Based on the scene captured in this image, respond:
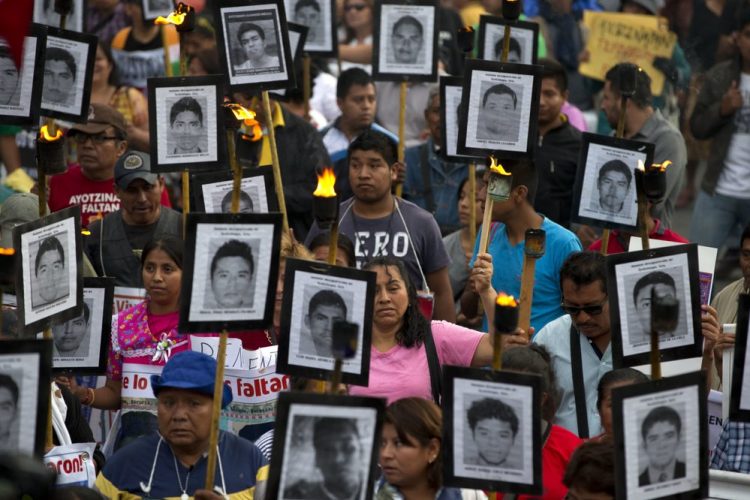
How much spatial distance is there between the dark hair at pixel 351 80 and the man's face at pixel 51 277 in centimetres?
473

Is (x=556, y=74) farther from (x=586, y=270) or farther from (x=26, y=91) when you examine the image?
(x=26, y=91)

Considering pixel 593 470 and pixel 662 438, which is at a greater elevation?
pixel 662 438

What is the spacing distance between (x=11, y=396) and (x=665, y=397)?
6.69ft

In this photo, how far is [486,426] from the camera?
4.90 metres

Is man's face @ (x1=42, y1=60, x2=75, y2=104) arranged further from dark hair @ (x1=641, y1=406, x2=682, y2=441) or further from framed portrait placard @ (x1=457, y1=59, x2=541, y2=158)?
dark hair @ (x1=641, y1=406, x2=682, y2=441)

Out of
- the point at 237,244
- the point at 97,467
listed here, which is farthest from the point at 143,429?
the point at 237,244

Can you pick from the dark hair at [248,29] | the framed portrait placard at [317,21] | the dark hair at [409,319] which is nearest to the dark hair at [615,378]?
the dark hair at [409,319]

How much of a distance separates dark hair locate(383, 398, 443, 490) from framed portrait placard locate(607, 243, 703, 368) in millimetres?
847

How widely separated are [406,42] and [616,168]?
2373 mm

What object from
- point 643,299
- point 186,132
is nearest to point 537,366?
point 643,299

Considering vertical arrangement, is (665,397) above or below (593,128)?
below

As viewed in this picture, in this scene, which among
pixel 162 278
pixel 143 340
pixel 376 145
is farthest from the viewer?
pixel 376 145

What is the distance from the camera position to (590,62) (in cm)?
1198

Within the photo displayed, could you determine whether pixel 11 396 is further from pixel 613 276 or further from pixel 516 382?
pixel 613 276
